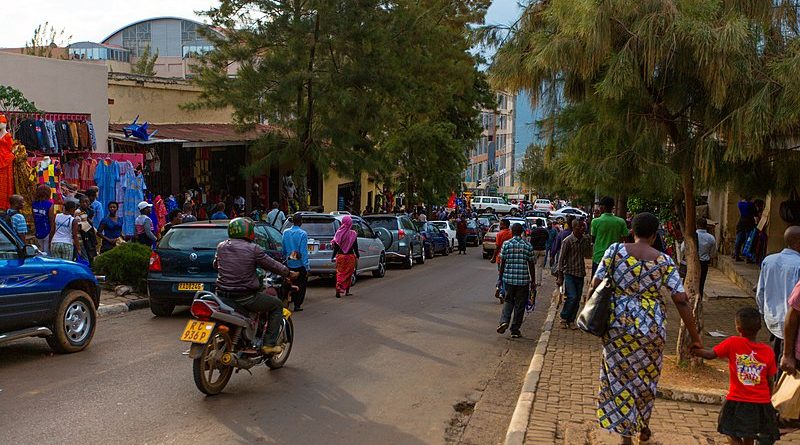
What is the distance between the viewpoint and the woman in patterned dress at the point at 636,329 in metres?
5.78

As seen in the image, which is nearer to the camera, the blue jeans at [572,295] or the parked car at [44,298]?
the parked car at [44,298]

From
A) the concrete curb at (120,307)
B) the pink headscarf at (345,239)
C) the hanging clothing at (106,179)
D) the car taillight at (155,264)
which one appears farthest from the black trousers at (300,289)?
the hanging clothing at (106,179)

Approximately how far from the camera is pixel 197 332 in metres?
7.40

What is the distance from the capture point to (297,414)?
7238 mm

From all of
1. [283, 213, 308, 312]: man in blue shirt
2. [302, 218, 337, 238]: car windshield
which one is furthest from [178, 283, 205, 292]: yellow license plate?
[302, 218, 337, 238]: car windshield

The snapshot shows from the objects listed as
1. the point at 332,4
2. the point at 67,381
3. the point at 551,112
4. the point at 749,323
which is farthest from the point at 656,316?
the point at 332,4

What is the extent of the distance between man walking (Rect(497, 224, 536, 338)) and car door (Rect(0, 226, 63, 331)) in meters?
6.17

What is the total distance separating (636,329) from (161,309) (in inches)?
356

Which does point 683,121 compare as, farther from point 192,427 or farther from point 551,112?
point 192,427

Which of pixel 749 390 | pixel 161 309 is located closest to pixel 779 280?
pixel 749 390

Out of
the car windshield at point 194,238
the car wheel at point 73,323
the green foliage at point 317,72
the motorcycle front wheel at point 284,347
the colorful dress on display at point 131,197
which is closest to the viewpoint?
the motorcycle front wheel at point 284,347

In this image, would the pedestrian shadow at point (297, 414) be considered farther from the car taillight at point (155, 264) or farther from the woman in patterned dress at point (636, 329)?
the car taillight at point (155, 264)

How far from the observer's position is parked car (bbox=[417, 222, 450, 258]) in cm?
3116

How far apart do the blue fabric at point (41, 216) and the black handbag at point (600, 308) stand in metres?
11.1
